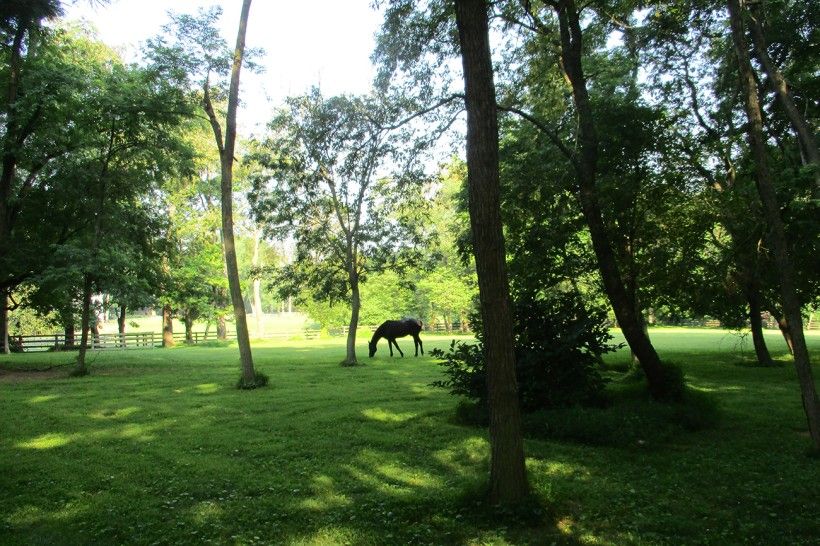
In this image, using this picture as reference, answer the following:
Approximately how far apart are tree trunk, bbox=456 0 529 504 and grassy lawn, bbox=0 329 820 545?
473 mm

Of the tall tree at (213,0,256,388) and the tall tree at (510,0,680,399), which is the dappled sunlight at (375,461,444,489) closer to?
the tall tree at (510,0,680,399)

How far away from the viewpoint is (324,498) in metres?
6.40

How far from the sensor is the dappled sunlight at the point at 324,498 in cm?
615

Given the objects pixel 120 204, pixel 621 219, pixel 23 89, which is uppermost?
pixel 23 89

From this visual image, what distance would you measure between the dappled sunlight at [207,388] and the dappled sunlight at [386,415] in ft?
19.4

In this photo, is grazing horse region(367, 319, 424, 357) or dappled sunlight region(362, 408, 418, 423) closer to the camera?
dappled sunlight region(362, 408, 418, 423)

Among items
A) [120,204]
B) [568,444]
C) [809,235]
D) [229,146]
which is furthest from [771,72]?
[120,204]

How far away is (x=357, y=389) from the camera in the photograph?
14633mm

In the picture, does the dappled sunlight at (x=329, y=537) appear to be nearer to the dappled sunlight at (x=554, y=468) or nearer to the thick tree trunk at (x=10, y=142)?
the dappled sunlight at (x=554, y=468)

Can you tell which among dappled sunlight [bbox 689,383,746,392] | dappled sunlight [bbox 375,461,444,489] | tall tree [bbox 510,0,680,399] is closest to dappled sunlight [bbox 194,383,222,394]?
dappled sunlight [bbox 375,461,444,489]

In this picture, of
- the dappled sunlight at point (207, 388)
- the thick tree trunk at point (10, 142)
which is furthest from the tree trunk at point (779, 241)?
the thick tree trunk at point (10, 142)

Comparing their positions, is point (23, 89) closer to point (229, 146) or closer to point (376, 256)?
point (229, 146)

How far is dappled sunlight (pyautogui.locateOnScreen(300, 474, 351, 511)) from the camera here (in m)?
6.15

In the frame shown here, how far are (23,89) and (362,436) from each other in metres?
18.7
